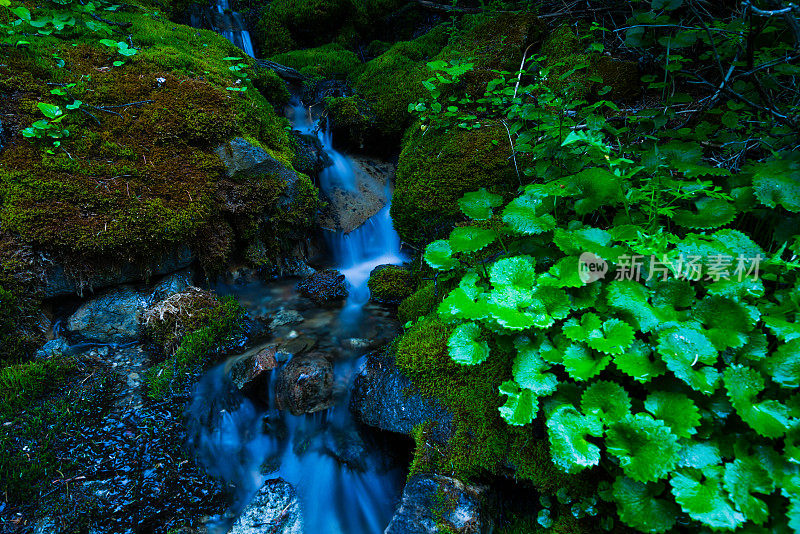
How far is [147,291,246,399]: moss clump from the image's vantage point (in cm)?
302

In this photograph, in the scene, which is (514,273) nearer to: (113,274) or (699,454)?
(699,454)

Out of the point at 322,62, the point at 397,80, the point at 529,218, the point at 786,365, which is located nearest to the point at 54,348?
the point at 529,218

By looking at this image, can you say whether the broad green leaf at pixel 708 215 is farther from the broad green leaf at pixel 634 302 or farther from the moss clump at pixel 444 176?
the moss clump at pixel 444 176

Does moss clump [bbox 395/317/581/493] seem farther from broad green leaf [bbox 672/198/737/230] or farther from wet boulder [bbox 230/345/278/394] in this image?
wet boulder [bbox 230/345/278/394]

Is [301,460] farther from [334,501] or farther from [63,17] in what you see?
[63,17]

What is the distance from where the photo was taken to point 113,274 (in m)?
3.29

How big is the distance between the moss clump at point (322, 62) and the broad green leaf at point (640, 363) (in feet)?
21.9

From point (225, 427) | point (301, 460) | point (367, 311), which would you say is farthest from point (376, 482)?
point (367, 311)

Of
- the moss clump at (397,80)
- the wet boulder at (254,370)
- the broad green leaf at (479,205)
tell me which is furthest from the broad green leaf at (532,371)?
the moss clump at (397,80)

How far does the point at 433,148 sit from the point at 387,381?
262cm

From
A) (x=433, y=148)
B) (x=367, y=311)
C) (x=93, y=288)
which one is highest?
(x=433, y=148)

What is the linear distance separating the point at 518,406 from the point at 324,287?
3.01 m

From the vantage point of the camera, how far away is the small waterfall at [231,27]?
693 centimetres

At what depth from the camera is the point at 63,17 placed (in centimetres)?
414
